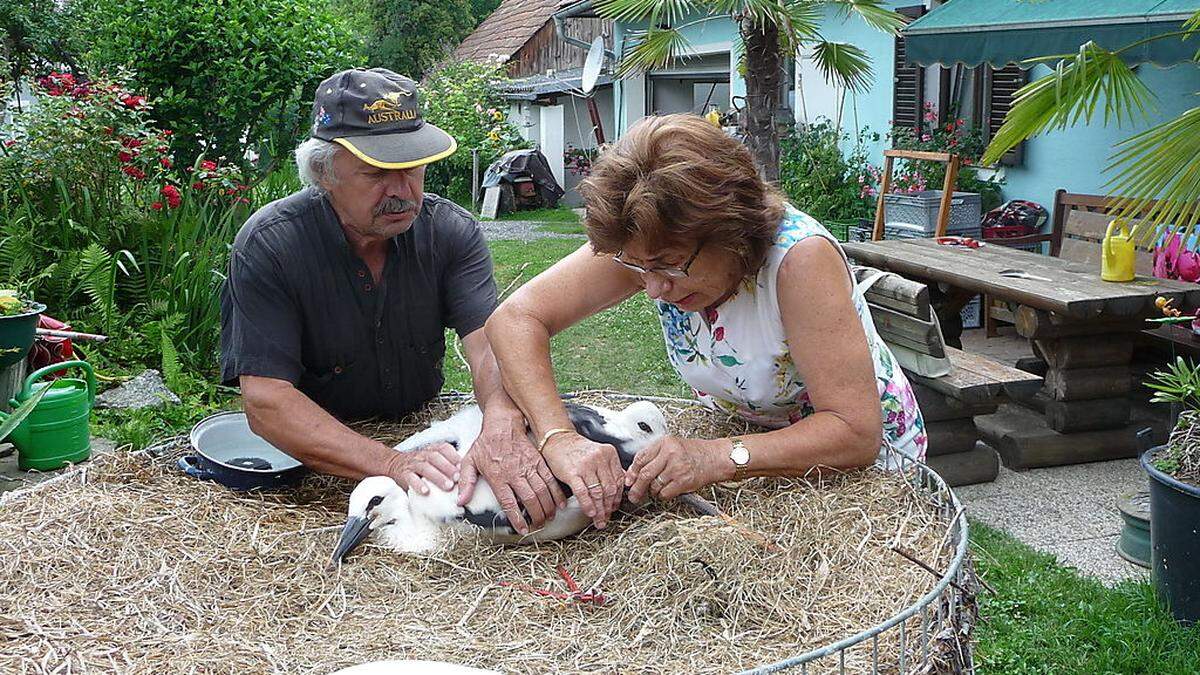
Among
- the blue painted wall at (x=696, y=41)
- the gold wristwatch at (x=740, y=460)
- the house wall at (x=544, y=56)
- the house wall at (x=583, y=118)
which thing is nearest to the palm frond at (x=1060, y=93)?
the gold wristwatch at (x=740, y=460)

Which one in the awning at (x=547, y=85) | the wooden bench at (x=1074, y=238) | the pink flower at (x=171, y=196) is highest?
the awning at (x=547, y=85)

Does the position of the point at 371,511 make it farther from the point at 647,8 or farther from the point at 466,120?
the point at 466,120

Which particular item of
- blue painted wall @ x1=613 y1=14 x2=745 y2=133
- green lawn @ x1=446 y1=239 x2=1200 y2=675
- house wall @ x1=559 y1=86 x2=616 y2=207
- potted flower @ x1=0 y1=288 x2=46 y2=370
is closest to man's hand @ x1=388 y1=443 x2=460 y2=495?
green lawn @ x1=446 y1=239 x2=1200 y2=675

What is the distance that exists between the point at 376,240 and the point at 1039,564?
3.01 m

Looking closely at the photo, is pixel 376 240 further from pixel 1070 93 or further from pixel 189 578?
pixel 1070 93

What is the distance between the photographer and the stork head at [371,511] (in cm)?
211

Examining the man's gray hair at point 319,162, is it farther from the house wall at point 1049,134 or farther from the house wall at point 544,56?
the house wall at point 544,56

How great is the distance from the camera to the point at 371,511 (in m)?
2.17

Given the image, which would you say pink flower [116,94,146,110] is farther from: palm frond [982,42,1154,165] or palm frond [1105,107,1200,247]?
palm frond [1105,107,1200,247]

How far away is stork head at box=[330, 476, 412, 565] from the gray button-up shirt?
1.87ft

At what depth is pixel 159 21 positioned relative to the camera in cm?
688

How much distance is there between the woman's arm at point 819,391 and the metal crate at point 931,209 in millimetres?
6560

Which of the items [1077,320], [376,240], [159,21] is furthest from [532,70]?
[376,240]

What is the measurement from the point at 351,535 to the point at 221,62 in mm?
5556
